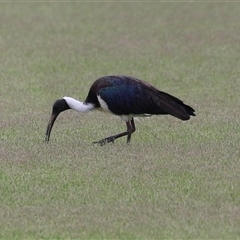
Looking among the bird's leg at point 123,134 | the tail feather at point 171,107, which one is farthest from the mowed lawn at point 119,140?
the tail feather at point 171,107

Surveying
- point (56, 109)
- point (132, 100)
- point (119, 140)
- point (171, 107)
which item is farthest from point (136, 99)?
point (56, 109)

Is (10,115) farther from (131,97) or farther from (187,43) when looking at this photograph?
(187,43)

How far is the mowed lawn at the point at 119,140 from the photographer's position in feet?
30.3

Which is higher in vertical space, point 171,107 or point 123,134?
point 171,107

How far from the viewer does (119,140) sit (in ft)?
44.9

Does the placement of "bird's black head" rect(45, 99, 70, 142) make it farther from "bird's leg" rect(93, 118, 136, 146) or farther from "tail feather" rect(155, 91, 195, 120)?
"tail feather" rect(155, 91, 195, 120)

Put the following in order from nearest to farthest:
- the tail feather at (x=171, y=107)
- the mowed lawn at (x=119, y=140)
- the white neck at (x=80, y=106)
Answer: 1. the mowed lawn at (x=119, y=140)
2. the tail feather at (x=171, y=107)
3. the white neck at (x=80, y=106)

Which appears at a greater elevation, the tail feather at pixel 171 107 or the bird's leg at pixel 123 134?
the tail feather at pixel 171 107

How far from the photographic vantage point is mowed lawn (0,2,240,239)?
923cm

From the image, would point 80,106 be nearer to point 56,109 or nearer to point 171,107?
point 56,109

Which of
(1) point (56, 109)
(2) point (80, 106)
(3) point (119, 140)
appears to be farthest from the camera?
(3) point (119, 140)

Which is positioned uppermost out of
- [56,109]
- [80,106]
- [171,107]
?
[171,107]

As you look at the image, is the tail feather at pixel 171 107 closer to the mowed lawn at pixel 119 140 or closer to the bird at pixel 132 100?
the bird at pixel 132 100

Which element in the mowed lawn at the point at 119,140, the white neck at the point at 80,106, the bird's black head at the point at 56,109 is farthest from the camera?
the bird's black head at the point at 56,109
